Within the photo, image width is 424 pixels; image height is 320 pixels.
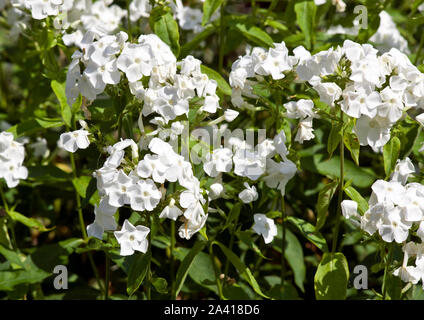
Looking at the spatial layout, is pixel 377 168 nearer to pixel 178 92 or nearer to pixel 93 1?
pixel 178 92

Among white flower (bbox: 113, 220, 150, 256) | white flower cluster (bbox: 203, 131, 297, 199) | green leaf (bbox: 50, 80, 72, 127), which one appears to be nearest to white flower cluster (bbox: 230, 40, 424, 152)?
white flower cluster (bbox: 203, 131, 297, 199)

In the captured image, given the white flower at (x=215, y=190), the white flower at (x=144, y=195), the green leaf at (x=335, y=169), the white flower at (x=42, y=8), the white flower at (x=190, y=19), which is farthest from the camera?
the white flower at (x=190, y=19)

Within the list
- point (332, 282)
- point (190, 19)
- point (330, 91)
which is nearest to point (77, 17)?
point (190, 19)

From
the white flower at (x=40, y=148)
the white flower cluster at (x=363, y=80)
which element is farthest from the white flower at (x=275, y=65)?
the white flower at (x=40, y=148)

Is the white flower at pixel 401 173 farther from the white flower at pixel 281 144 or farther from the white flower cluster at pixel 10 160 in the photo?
the white flower cluster at pixel 10 160

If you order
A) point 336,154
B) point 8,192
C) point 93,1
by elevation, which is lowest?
point 8,192

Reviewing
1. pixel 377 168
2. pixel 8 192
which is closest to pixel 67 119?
pixel 8 192
